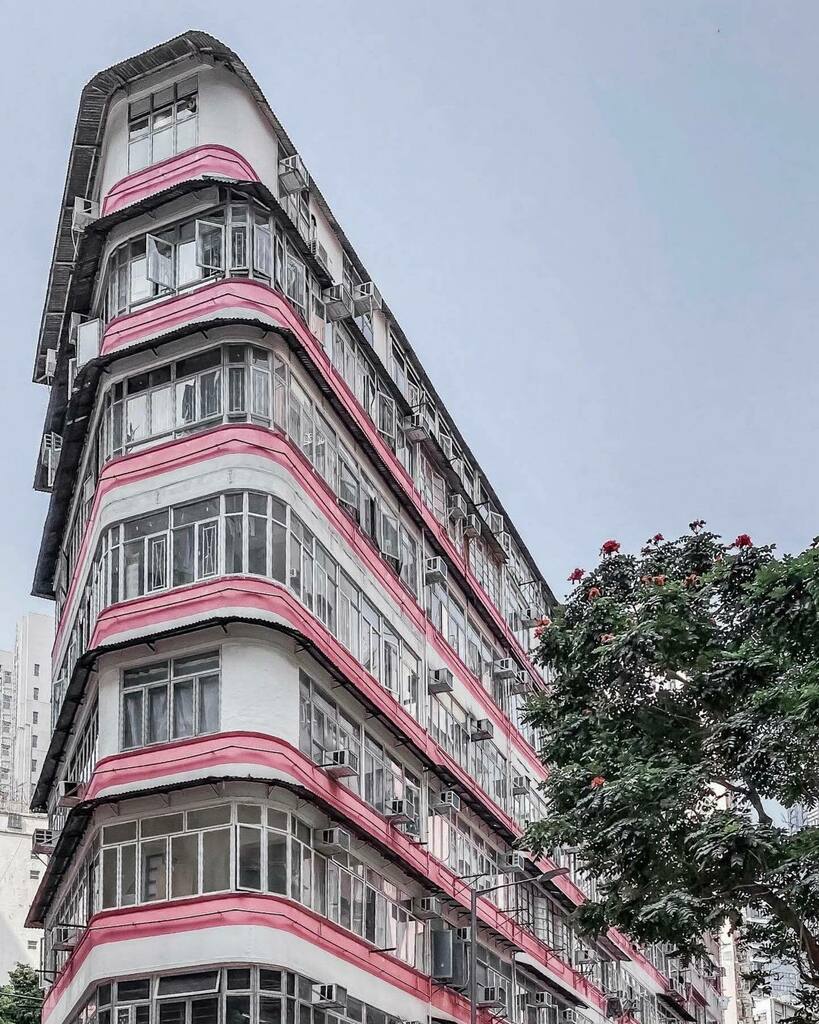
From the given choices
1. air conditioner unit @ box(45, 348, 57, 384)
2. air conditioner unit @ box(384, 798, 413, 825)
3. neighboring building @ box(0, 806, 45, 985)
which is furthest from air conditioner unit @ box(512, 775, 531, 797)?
neighboring building @ box(0, 806, 45, 985)

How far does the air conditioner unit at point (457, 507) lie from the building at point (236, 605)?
4.18 feet

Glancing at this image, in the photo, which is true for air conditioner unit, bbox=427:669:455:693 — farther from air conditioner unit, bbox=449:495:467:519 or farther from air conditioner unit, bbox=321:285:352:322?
air conditioner unit, bbox=321:285:352:322

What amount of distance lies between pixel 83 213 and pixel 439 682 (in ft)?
39.1

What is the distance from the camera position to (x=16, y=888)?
70812 mm

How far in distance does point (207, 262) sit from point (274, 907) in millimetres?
11061

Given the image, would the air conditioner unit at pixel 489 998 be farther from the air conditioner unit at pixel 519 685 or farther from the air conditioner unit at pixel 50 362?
the air conditioner unit at pixel 50 362

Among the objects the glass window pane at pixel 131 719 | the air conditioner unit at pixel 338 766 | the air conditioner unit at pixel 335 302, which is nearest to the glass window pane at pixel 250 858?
the air conditioner unit at pixel 338 766

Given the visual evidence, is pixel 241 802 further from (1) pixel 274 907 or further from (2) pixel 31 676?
(2) pixel 31 676

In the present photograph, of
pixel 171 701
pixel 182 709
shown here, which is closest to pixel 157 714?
pixel 171 701

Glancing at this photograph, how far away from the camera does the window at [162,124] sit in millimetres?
29797

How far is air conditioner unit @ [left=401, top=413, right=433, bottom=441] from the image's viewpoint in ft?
116

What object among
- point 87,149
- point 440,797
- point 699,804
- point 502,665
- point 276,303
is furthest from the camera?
point 502,665

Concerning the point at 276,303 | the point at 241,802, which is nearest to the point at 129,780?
the point at 241,802

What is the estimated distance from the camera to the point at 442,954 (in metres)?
32.1
